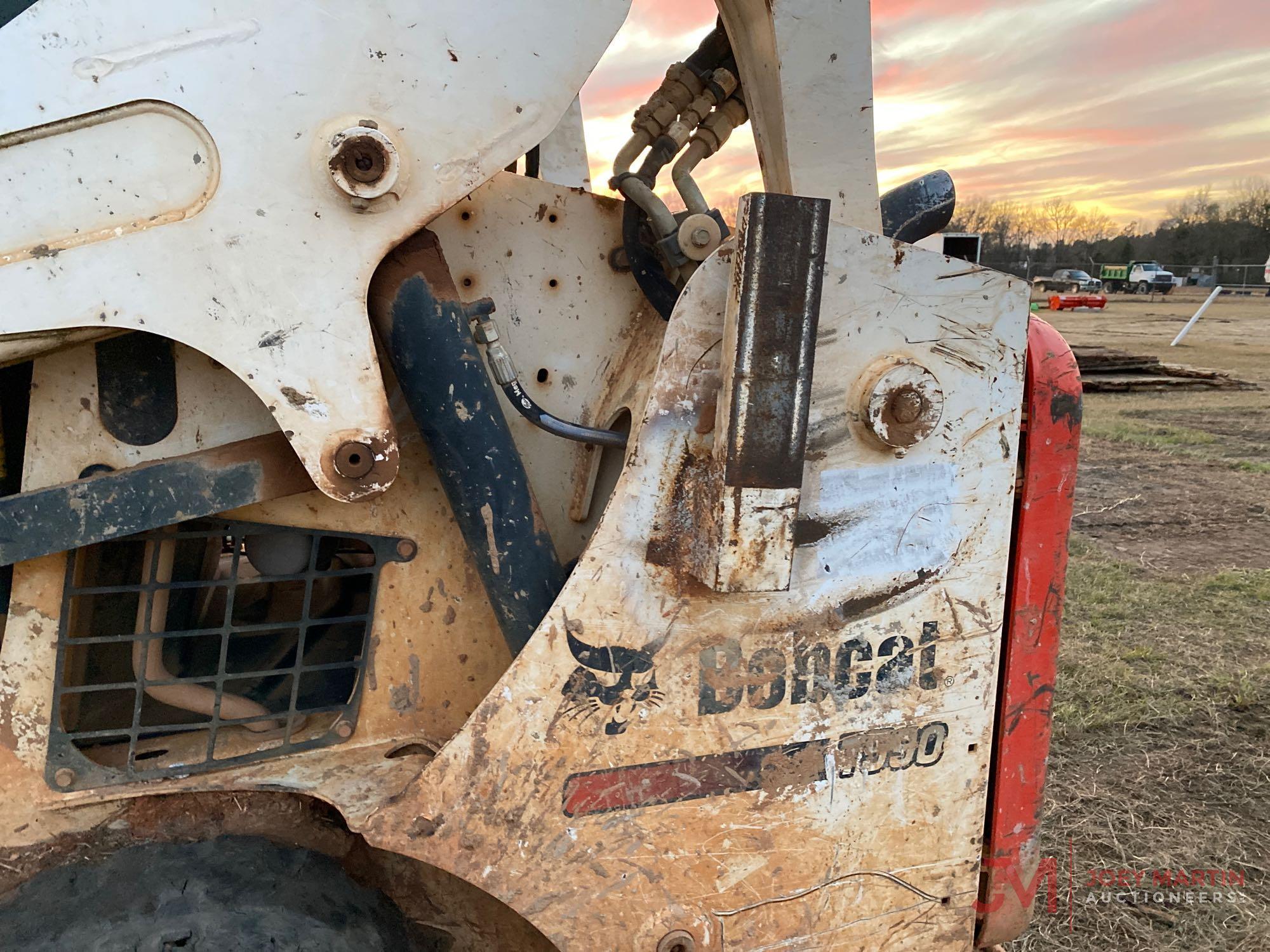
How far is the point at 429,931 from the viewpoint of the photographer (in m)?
1.50

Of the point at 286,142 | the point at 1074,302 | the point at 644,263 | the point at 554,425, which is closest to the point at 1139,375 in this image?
the point at 644,263

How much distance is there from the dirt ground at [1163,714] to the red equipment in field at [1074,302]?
20013mm

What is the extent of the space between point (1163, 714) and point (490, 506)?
307 cm

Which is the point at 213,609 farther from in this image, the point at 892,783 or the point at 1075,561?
the point at 1075,561

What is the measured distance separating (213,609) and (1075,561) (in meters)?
4.55

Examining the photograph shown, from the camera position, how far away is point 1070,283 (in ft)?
118

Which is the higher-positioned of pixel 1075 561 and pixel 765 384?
pixel 765 384

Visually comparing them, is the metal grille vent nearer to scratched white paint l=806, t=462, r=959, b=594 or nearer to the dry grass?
scratched white paint l=806, t=462, r=959, b=594

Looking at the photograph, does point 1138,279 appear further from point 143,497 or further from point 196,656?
point 143,497

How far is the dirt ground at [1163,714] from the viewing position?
7.95 feet

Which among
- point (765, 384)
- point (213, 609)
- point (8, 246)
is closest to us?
point (8, 246)

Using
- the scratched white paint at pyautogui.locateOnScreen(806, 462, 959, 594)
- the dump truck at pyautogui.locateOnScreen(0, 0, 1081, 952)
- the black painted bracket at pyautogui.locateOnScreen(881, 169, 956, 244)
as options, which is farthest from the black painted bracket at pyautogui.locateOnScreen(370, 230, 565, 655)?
the black painted bracket at pyautogui.locateOnScreen(881, 169, 956, 244)

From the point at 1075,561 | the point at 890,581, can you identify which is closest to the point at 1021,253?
the point at 1075,561

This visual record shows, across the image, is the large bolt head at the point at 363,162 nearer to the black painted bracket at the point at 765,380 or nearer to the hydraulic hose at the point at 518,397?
the hydraulic hose at the point at 518,397
